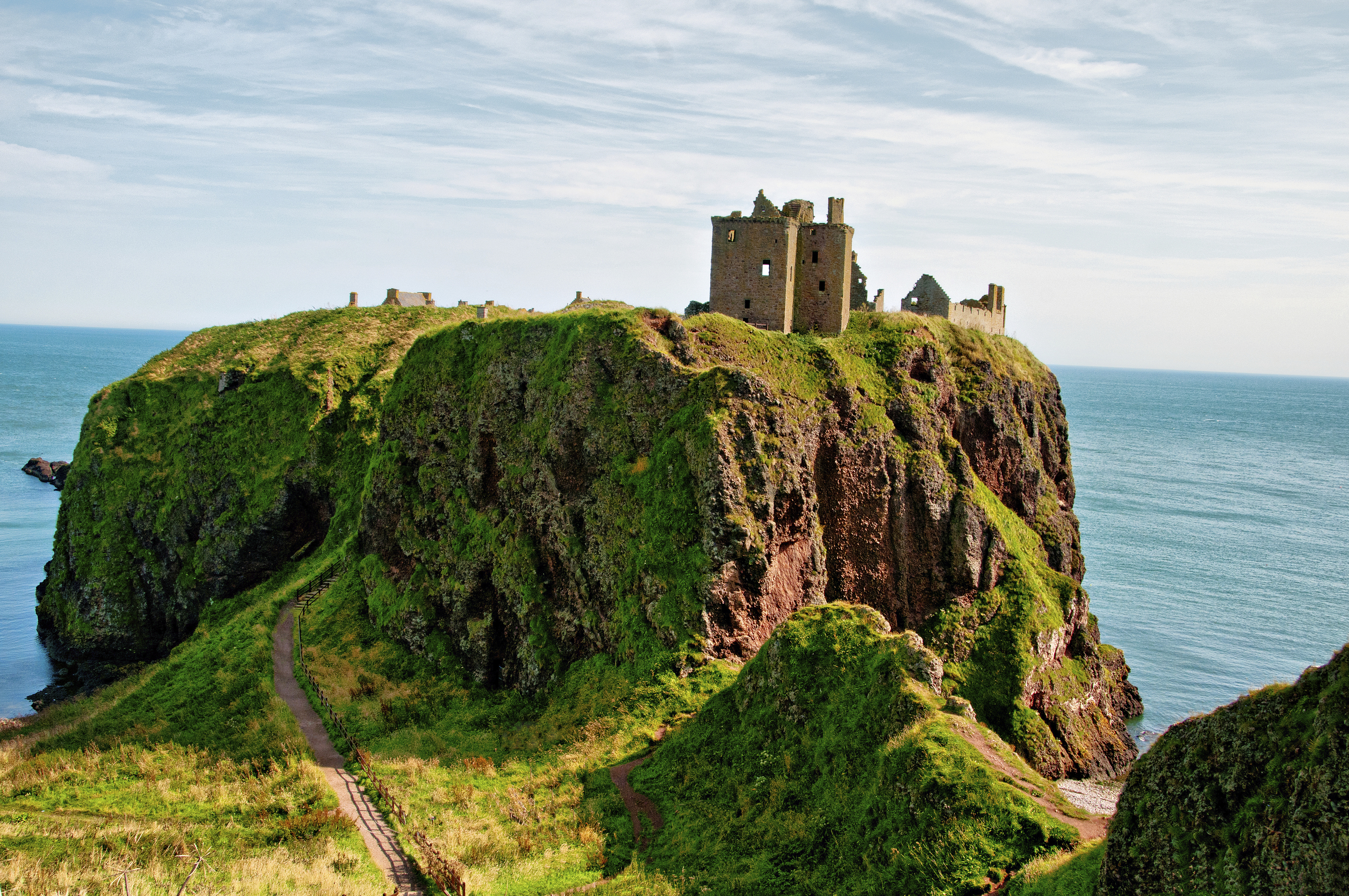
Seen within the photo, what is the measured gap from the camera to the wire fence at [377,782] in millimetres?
25594

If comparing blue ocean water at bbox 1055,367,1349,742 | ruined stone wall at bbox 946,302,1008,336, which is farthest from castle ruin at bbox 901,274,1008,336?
blue ocean water at bbox 1055,367,1349,742

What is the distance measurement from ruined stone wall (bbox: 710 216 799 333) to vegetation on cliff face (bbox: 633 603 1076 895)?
1864 centimetres

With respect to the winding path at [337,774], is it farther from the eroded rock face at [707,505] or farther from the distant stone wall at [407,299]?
the distant stone wall at [407,299]

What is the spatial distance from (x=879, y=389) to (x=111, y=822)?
34.9 metres

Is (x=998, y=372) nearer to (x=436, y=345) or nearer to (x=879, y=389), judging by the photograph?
(x=879, y=389)

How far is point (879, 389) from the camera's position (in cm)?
4516

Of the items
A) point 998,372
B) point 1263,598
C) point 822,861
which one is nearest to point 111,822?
point 822,861

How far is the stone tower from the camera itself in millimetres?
46375

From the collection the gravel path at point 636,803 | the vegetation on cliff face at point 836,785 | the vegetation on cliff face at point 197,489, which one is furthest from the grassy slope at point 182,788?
the vegetation on cliff face at point 197,489

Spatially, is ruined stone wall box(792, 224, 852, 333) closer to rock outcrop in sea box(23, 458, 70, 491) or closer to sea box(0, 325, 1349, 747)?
sea box(0, 325, 1349, 747)

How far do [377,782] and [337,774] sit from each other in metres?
2.73

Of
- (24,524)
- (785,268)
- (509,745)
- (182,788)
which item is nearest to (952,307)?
(785,268)

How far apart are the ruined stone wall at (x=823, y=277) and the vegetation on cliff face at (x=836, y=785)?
65.7ft

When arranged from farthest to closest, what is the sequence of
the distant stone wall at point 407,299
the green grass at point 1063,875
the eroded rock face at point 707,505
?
1. the distant stone wall at point 407,299
2. the eroded rock face at point 707,505
3. the green grass at point 1063,875
